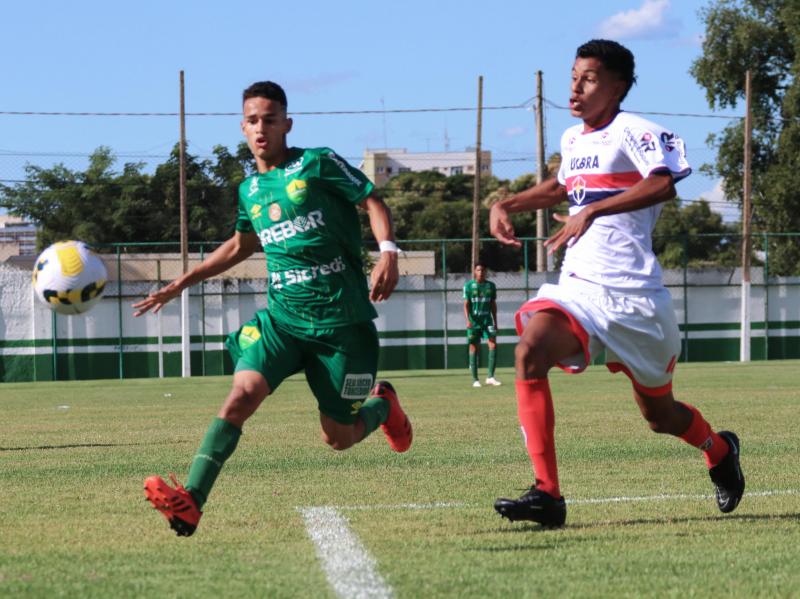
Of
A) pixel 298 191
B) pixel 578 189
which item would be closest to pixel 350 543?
pixel 298 191

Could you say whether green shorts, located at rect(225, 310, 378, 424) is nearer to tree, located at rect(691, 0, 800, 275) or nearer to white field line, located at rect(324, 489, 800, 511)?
white field line, located at rect(324, 489, 800, 511)

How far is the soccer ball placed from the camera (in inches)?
331

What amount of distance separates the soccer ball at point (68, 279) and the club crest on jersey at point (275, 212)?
7.58 feet

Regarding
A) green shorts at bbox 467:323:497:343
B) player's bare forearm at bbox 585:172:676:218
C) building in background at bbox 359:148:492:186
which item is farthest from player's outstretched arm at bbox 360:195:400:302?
building in background at bbox 359:148:492:186

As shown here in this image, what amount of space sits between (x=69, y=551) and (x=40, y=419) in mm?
11482

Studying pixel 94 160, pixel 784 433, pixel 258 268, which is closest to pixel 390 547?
pixel 784 433

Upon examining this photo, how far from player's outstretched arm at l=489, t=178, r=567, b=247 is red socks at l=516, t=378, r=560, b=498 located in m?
0.72

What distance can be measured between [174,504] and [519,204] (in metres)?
2.35

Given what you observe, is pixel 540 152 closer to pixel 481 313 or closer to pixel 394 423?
pixel 481 313

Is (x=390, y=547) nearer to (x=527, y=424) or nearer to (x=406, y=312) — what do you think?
(x=527, y=424)

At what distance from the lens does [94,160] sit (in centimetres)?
5844

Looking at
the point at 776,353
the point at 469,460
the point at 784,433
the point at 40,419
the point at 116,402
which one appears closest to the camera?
the point at 469,460

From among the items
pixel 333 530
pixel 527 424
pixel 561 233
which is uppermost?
pixel 561 233

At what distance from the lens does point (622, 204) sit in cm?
621
